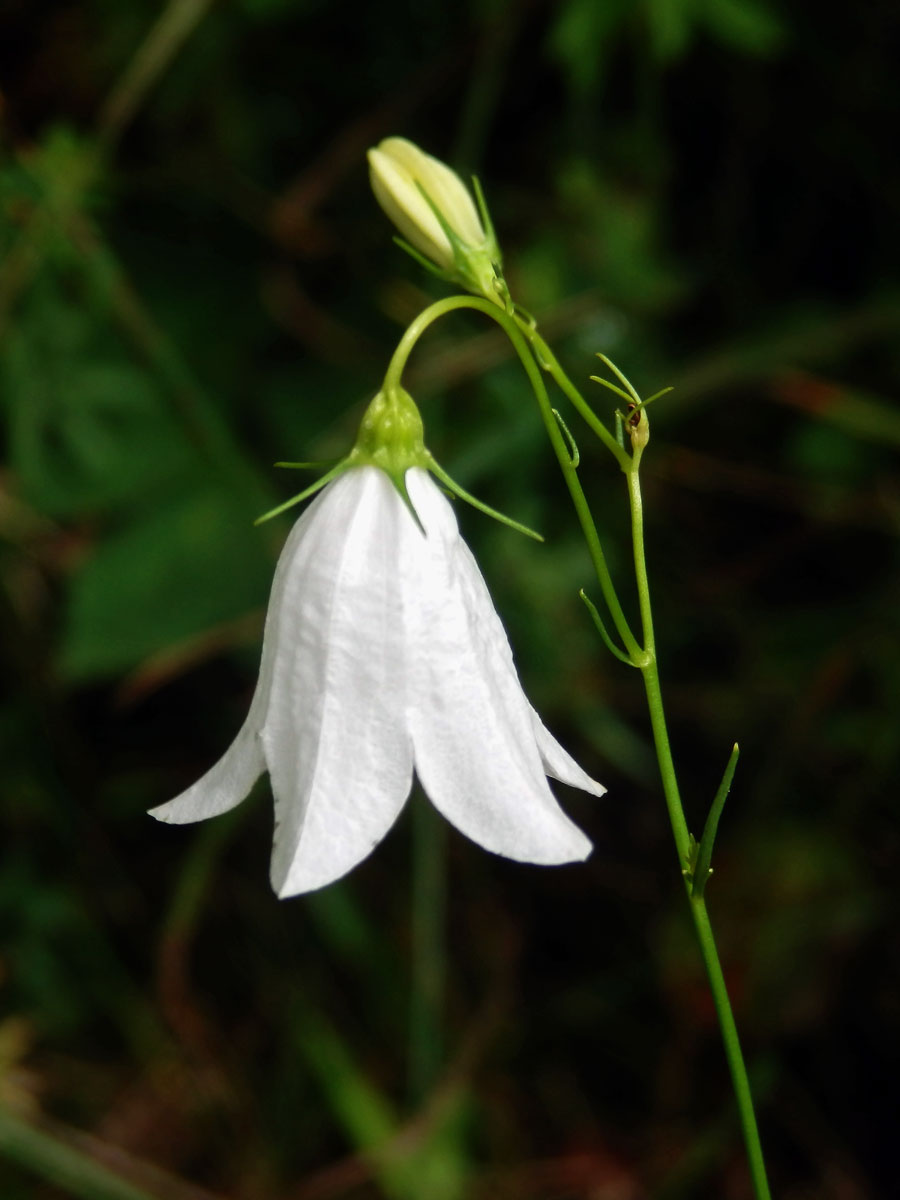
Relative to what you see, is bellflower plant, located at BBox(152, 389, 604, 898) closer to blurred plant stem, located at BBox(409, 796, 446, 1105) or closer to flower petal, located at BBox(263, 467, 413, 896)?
flower petal, located at BBox(263, 467, 413, 896)

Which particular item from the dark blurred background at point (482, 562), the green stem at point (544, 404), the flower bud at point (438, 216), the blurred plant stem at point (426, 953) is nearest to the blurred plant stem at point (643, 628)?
the green stem at point (544, 404)

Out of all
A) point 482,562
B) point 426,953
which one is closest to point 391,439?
point 482,562

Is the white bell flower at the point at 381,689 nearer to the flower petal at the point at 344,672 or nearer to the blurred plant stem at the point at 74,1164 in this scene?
the flower petal at the point at 344,672

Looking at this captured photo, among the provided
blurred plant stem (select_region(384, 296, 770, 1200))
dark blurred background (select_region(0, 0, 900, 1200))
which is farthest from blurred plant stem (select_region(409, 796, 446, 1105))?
blurred plant stem (select_region(384, 296, 770, 1200))

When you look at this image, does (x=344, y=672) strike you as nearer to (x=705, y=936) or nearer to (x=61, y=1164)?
(x=705, y=936)

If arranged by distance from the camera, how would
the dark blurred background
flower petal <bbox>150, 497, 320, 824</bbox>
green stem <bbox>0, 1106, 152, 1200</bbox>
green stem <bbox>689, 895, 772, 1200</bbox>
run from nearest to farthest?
green stem <bbox>689, 895, 772, 1200</bbox> < flower petal <bbox>150, 497, 320, 824</bbox> < green stem <bbox>0, 1106, 152, 1200</bbox> < the dark blurred background

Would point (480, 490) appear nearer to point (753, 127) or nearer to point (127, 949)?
point (753, 127)
